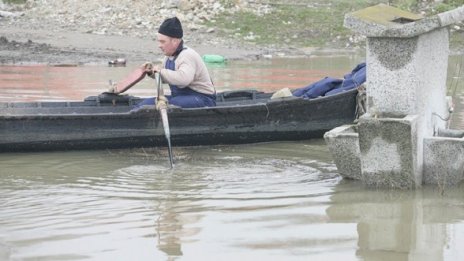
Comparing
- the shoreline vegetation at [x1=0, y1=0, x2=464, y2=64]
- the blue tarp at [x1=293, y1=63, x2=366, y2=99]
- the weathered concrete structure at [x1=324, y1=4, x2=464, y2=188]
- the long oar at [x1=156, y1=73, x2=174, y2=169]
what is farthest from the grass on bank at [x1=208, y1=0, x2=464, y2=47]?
the weathered concrete structure at [x1=324, y1=4, x2=464, y2=188]

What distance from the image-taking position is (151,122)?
992cm

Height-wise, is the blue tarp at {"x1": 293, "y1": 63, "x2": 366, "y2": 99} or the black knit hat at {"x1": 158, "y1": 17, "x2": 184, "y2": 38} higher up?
the black knit hat at {"x1": 158, "y1": 17, "x2": 184, "y2": 38}

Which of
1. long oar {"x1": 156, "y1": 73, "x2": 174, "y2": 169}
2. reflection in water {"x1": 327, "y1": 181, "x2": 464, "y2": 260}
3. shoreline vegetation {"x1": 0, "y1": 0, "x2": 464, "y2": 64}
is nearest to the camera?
reflection in water {"x1": 327, "y1": 181, "x2": 464, "y2": 260}

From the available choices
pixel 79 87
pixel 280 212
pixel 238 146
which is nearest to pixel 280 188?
pixel 280 212

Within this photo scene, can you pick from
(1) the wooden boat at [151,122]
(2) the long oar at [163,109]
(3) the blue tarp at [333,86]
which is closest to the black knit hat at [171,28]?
(2) the long oar at [163,109]

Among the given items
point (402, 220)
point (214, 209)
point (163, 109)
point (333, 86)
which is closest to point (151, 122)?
point (163, 109)

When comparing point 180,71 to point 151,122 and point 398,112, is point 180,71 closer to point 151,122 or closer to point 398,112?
point 151,122

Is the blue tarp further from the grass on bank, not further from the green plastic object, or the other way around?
the grass on bank

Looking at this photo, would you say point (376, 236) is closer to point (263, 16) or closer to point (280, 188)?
point (280, 188)

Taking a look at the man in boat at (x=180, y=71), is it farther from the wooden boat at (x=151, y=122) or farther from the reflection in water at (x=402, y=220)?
the reflection in water at (x=402, y=220)

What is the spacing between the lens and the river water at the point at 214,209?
5785 mm

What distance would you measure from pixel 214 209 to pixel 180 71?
3050 mm

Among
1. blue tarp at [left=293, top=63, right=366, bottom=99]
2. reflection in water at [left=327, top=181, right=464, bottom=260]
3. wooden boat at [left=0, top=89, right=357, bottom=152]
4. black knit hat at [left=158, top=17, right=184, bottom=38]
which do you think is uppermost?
black knit hat at [left=158, top=17, right=184, bottom=38]

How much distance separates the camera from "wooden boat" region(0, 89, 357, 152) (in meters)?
9.73
